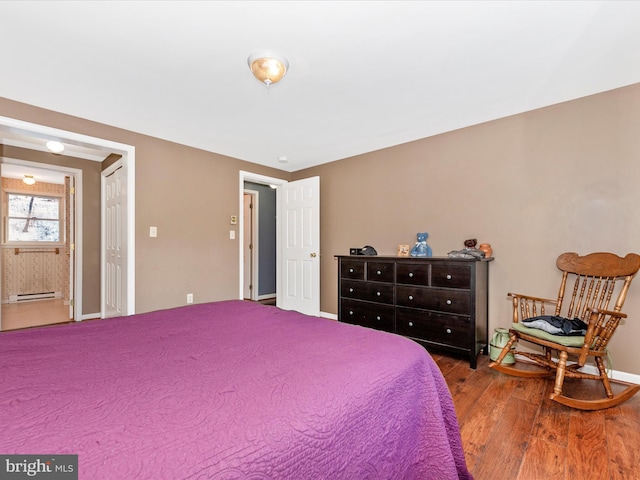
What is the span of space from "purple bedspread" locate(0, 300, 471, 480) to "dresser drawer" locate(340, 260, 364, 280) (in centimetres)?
197

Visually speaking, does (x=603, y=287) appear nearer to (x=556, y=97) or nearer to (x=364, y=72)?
(x=556, y=97)

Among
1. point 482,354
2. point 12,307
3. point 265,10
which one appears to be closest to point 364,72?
point 265,10

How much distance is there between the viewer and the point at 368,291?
3289 millimetres

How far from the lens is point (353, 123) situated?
122 inches

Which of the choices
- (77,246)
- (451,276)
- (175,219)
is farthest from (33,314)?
(451,276)

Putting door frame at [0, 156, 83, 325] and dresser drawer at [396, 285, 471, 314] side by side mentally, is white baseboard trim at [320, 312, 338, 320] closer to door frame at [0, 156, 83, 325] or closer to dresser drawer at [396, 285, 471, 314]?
dresser drawer at [396, 285, 471, 314]

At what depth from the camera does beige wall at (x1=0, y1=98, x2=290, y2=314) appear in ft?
10.7

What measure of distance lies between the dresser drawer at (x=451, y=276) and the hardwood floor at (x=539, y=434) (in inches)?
31.2

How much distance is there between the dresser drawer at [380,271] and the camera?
311 cm

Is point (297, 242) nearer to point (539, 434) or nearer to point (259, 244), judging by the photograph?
point (259, 244)

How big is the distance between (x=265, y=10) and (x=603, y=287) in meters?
3.09

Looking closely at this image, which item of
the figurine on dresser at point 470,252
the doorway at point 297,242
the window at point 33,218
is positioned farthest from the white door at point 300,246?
the window at point 33,218

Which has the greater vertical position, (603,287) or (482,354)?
(603,287)

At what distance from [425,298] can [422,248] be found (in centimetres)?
62
